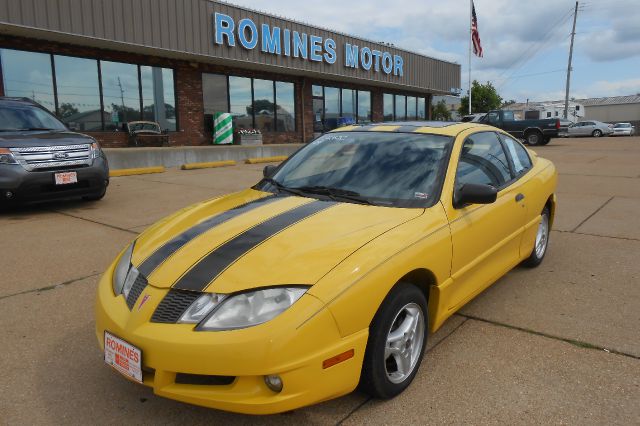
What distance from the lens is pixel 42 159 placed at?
6652 millimetres

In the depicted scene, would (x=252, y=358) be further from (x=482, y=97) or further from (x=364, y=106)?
(x=482, y=97)

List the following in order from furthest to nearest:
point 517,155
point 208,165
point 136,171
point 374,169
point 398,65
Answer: point 398,65 < point 208,165 < point 136,171 < point 517,155 < point 374,169

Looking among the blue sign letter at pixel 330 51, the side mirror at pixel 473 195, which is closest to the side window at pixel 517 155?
the side mirror at pixel 473 195

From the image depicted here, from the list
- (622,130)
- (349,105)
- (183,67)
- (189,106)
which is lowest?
(622,130)

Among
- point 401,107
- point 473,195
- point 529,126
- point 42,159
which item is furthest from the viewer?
point 401,107

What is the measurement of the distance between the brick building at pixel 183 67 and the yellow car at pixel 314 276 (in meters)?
11.6

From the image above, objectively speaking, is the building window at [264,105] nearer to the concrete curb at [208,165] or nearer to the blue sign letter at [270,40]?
the blue sign letter at [270,40]

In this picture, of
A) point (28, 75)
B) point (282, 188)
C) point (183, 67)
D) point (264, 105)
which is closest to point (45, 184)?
point (282, 188)

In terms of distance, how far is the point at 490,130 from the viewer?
4031 millimetres

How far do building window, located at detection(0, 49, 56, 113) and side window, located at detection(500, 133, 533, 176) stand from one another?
12.6 meters

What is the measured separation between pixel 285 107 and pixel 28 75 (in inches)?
380

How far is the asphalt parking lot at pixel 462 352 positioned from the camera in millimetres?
2324

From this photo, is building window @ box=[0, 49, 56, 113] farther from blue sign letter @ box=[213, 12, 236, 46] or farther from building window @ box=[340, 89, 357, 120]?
building window @ box=[340, 89, 357, 120]

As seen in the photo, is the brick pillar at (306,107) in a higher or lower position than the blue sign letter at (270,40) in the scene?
lower
